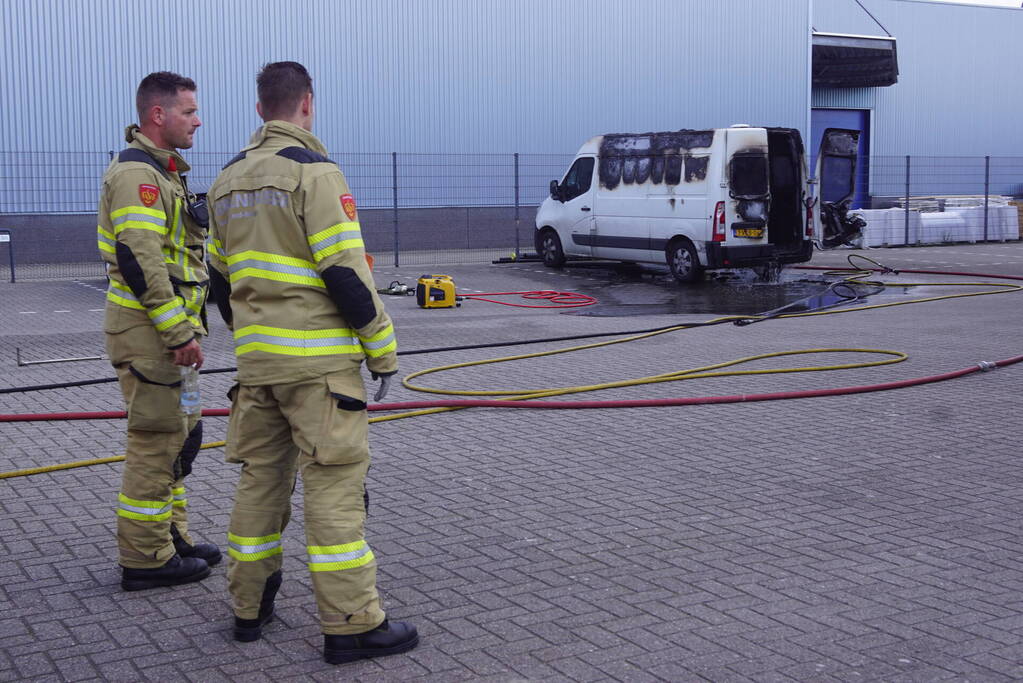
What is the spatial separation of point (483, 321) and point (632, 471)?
290 inches

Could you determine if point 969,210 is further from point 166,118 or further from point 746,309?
point 166,118

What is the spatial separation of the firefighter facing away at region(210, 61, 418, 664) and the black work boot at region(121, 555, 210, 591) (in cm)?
73

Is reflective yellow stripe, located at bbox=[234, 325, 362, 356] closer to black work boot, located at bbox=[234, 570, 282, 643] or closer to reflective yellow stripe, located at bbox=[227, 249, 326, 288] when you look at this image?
reflective yellow stripe, located at bbox=[227, 249, 326, 288]

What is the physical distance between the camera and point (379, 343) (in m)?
3.93

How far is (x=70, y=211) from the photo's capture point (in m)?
21.5

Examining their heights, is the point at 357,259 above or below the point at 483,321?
above

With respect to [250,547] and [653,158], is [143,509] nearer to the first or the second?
[250,547]

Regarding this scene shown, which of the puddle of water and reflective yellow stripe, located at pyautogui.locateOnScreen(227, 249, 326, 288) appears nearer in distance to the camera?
reflective yellow stripe, located at pyautogui.locateOnScreen(227, 249, 326, 288)

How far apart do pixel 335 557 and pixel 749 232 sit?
13.9 meters

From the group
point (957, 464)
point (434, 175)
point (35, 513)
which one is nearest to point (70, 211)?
point (434, 175)

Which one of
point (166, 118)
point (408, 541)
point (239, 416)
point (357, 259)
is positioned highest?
point (166, 118)

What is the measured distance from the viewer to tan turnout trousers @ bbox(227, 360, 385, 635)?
390 cm

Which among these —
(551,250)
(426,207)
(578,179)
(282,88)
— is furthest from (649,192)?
(282,88)

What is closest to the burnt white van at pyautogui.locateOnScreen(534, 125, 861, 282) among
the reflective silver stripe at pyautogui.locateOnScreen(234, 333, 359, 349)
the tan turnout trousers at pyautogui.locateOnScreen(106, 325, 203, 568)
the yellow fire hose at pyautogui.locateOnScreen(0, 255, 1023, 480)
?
the yellow fire hose at pyautogui.locateOnScreen(0, 255, 1023, 480)
